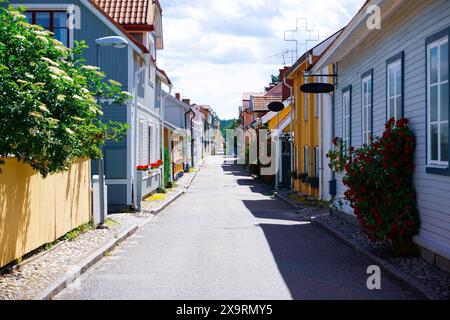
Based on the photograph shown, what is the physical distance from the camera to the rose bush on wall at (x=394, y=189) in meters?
9.62

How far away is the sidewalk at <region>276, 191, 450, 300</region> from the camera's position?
7.18m

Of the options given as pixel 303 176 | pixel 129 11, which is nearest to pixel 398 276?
pixel 129 11

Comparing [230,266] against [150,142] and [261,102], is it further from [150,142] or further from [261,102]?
[261,102]

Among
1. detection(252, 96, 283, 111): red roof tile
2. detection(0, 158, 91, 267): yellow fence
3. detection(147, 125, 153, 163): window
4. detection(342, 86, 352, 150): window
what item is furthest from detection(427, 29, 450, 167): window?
detection(252, 96, 283, 111): red roof tile

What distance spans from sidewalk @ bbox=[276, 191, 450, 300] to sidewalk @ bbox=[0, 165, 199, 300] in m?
4.27

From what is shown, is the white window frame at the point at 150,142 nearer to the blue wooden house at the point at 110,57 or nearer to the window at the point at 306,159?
the blue wooden house at the point at 110,57

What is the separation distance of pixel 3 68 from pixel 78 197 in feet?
15.8

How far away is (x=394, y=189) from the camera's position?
9.87m

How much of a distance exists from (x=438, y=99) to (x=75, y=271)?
18.1 ft

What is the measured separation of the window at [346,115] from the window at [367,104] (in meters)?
1.48

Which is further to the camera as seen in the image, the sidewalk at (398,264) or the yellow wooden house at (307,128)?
the yellow wooden house at (307,128)

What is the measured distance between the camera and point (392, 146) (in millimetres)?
9727

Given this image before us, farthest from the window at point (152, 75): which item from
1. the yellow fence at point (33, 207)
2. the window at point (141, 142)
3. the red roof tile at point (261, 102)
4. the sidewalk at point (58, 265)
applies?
the red roof tile at point (261, 102)
